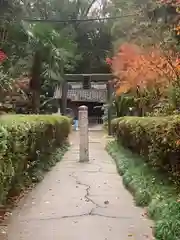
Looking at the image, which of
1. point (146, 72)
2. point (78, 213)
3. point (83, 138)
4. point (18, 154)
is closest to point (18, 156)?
point (18, 154)

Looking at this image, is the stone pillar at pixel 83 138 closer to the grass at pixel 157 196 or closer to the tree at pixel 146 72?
the tree at pixel 146 72

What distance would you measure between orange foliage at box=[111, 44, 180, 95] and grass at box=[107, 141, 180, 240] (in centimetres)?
385

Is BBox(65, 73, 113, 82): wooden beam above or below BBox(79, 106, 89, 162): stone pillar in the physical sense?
above

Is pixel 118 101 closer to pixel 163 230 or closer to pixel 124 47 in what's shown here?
pixel 124 47

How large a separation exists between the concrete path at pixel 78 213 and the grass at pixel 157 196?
17cm

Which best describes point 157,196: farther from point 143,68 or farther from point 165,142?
point 143,68

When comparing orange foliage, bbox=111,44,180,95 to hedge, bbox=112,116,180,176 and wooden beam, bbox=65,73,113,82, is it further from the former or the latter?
wooden beam, bbox=65,73,113,82

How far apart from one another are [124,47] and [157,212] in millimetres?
13449

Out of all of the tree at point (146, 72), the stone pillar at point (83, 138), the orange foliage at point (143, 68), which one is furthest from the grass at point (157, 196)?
the orange foliage at point (143, 68)

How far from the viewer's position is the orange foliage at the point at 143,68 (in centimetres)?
1266

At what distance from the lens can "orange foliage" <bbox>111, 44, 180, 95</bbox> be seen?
12656 millimetres

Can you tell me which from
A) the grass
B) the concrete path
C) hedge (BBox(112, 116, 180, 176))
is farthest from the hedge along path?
hedge (BBox(112, 116, 180, 176))

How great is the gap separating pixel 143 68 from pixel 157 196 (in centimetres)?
908

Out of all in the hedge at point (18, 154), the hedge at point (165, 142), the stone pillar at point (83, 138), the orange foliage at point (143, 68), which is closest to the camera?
the hedge at point (18, 154)
